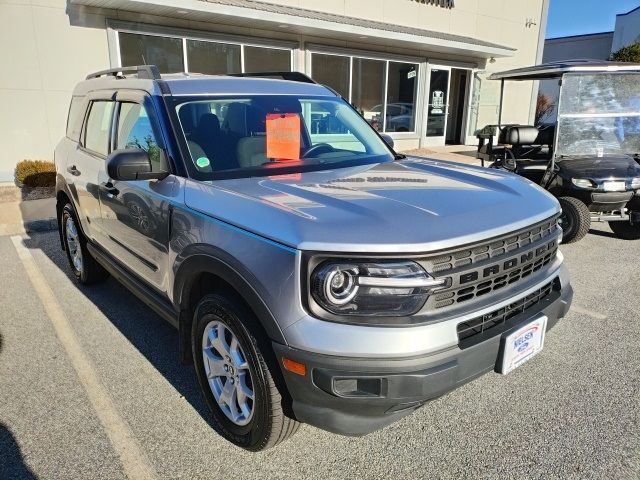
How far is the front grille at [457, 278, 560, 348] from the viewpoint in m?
2.05

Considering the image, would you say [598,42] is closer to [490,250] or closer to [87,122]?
[87,122]

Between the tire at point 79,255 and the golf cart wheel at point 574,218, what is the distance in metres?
5.15

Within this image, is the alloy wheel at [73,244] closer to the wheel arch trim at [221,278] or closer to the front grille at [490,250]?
the wheel arch trim at [221,278]

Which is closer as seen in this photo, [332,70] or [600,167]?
[600,167]

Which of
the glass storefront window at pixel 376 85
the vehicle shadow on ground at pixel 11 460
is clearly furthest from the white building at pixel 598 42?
the vehicle shadow on ground at pixel 11 460

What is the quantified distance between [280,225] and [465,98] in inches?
703

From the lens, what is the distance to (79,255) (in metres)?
4.65

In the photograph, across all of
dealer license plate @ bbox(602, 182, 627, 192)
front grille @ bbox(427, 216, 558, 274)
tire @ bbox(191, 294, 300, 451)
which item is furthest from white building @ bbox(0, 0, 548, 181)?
front grille @ bbox(427, 216, 558, 274)

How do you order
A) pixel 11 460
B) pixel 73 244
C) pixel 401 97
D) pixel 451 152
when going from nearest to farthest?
pixel 11 460, pixel 73 244, pixel 451 152, pixel 401 97

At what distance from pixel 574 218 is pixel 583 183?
453 mm

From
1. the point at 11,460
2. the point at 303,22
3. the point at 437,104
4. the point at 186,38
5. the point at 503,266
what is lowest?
the point at 11,460

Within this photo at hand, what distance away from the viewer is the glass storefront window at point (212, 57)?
1152cm

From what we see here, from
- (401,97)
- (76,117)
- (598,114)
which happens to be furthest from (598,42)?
(76,117)

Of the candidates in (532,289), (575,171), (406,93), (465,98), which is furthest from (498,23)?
(532,289)
